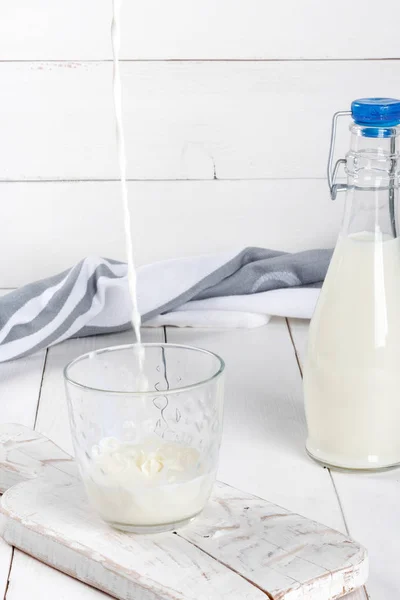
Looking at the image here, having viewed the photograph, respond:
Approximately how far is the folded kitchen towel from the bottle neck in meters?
0.44

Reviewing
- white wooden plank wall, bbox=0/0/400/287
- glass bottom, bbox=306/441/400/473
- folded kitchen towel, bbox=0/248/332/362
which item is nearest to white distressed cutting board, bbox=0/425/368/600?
glass bottom, bbox=306/441/400/473

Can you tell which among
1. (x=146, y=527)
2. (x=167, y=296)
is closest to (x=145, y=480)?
(x=146, y=527)

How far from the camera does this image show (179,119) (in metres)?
1.39

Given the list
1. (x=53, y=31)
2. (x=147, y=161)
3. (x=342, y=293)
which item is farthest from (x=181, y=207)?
(x=342, y=293)

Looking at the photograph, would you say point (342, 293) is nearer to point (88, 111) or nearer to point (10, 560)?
point (10, 560)

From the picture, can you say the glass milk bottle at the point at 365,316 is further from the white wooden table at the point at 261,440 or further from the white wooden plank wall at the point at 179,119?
the white wooden plank wall at the point at 179,119

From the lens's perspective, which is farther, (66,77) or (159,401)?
(66,77)

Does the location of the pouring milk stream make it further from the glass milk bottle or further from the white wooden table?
the glass milk bottle

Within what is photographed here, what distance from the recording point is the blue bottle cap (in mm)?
730

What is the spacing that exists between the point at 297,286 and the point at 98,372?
57cm

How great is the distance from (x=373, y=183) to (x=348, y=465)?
0.75 ft

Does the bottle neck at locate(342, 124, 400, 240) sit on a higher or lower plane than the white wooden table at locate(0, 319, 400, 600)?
higher

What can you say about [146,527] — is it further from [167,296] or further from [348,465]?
[167,296]

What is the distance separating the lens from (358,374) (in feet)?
2.54
